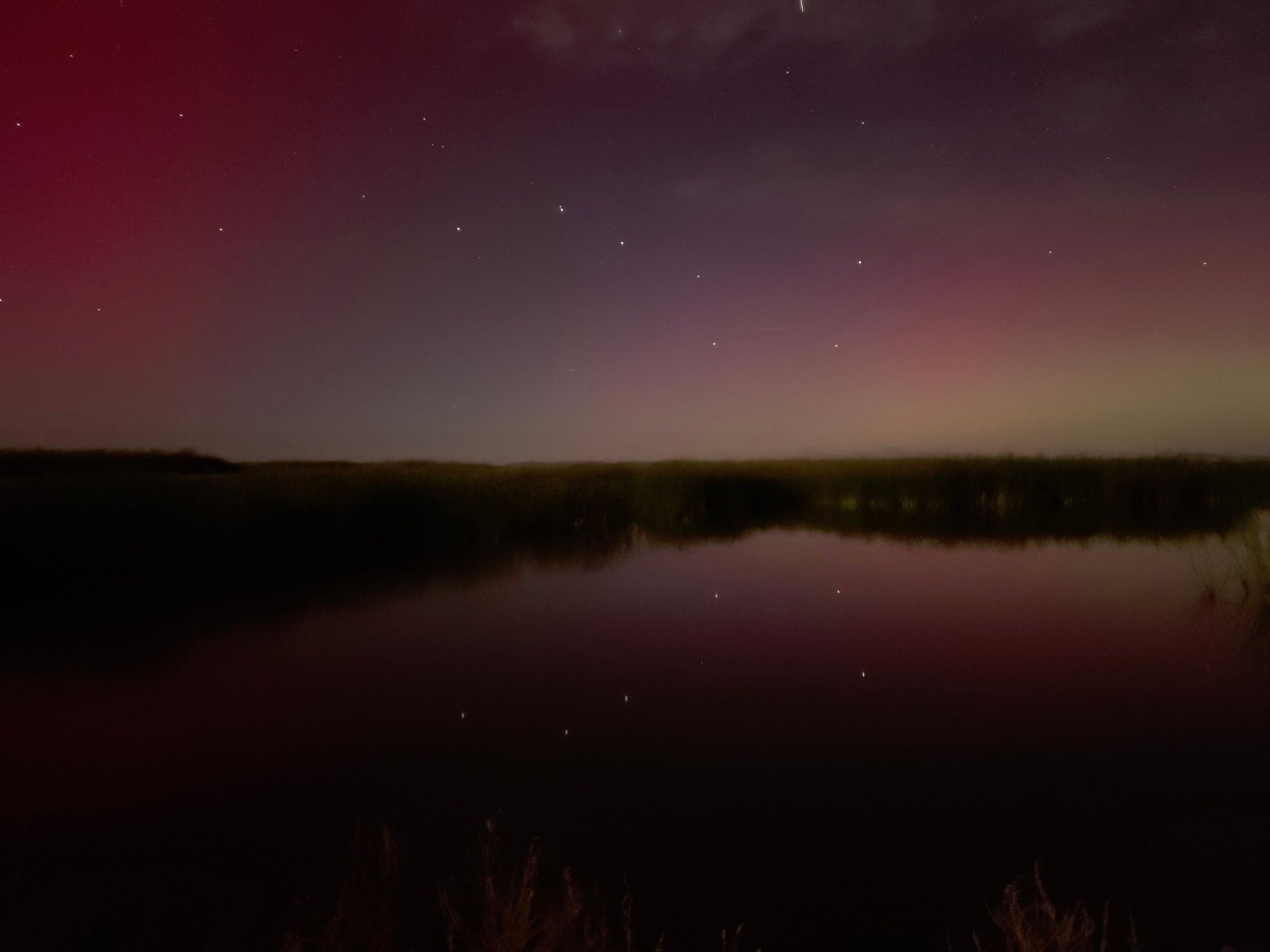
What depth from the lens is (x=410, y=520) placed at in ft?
35.9

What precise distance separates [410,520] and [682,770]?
27.4 feet

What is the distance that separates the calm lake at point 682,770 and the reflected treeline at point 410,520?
1.67 m

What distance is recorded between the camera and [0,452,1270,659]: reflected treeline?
6.85 meters

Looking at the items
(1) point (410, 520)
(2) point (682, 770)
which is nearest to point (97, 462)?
(1) point (410, 520)

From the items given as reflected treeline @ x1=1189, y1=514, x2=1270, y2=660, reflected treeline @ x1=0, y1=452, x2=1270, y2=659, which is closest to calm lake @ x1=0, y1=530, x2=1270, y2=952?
reflected treeline @ x1=1189, y1=514, x2=1270, y2=660

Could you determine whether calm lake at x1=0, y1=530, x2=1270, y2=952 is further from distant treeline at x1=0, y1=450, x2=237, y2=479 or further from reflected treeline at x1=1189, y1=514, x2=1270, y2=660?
distant treeline at x1=0, y1=450, x2=237, y2=479

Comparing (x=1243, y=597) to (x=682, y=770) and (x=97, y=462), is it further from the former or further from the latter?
(x=97, y=462)

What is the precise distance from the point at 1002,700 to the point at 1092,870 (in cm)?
196

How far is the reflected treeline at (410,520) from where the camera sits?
270 inches

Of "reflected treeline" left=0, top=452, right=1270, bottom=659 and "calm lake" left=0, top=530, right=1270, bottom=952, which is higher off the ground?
"reflected treeline" left=0, top=452, right=1270, bottom=659

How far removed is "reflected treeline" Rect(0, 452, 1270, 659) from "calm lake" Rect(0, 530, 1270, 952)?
167 cm

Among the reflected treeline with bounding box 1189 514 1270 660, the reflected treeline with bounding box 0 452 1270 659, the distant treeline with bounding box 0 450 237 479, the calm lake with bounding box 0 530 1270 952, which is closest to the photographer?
the calm lake with bounding box 0 530 1270 952

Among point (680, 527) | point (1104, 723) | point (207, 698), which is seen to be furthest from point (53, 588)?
point (680, 527)

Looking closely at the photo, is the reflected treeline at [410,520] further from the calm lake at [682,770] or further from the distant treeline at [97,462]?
the calm lake at [682,770]
